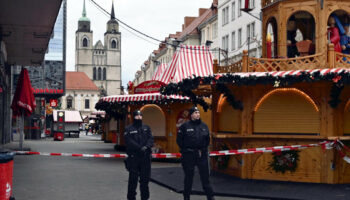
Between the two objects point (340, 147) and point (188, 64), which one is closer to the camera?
point (340, 147)

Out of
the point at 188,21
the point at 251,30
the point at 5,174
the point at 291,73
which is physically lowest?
the point at 5,174

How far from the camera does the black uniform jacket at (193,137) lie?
406 inches

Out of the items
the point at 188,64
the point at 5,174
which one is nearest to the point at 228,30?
the point at 188,64

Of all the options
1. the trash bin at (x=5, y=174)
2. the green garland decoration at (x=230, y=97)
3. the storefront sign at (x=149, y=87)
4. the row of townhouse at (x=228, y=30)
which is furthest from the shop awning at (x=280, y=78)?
the row of townhouse at (x=228, y=30)

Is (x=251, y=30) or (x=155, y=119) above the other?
(x=251, y=30)

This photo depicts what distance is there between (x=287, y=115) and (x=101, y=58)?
15181 cm

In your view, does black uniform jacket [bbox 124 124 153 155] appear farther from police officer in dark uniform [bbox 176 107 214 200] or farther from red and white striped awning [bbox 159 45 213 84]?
red and white striped awning [bbox 159 45 213 84]

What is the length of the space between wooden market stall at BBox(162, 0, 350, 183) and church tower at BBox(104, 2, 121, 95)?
479ft

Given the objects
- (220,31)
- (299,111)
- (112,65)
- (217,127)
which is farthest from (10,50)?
(112,65)

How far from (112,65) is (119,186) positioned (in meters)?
152

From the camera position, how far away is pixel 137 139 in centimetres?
1043

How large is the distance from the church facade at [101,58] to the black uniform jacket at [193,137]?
489 ft

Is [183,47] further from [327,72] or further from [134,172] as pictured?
[134,172]

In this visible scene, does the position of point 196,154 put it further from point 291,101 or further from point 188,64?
point 188,64
